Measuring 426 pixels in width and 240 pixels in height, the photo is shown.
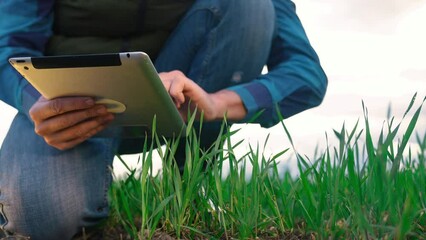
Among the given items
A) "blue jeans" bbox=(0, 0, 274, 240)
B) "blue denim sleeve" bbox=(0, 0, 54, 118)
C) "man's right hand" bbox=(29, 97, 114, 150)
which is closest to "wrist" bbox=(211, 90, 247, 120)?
"blue jeans" bbox=(0, 0, 274, 240)

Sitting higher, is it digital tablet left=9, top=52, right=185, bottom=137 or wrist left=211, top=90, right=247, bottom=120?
digital tablet left=9, top=52, right=185, bottom=137

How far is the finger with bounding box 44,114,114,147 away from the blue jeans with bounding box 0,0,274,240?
0.48ft

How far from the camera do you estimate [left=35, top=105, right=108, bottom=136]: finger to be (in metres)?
A: 1.61

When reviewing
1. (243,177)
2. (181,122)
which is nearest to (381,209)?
(243,177)

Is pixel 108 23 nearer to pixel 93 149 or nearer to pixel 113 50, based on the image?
pixel 113 50

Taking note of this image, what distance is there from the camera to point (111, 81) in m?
1.48

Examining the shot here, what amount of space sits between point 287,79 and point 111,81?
0.79 metres

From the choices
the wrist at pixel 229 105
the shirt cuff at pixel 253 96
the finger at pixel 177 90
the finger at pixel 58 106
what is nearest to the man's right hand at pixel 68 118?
the finger at pixel 58 106

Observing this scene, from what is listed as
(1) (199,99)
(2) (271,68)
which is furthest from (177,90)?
(2) (271,68)

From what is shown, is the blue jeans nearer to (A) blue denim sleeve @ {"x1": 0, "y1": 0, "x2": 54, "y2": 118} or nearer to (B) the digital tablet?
(A) blue denim sleeve @ {"x1": 0, "y1": 0, "x2": 54, "y2": 118}

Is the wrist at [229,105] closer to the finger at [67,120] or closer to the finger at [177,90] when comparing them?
the finger at [177,90]

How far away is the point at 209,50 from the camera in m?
2.16

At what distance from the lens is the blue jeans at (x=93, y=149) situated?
1913 mm

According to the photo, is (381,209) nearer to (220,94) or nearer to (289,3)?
(220,94)
